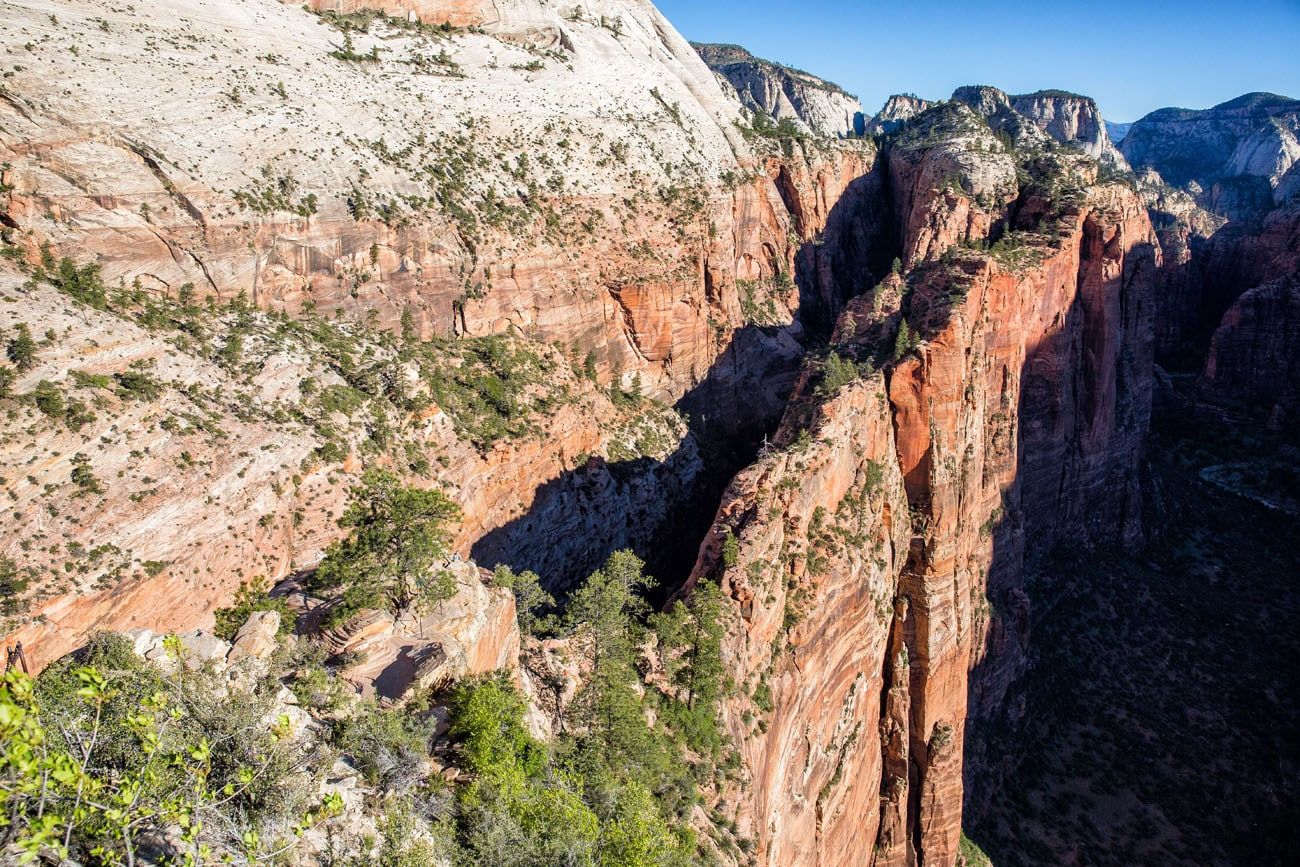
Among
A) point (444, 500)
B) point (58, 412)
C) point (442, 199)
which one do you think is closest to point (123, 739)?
point (444, 500)

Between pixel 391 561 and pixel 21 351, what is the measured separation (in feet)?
52.2

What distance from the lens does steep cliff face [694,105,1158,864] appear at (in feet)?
97.3

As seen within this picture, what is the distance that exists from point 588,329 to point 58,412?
32.1 meters

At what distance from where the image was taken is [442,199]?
46.8 m

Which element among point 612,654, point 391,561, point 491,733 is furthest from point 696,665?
point 391,561

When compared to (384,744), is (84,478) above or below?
above

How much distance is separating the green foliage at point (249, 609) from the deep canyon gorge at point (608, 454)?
0.71 feet

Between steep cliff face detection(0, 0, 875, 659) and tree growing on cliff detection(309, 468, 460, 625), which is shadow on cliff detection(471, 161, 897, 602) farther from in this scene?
tree growing on cliff detection(309, 468, 460, 625)

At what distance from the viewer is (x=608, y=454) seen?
47094 mm

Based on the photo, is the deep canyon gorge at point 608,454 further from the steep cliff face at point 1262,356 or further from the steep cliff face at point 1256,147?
the steep cliff face at point 1256,147

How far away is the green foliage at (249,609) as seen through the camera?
21547 mm

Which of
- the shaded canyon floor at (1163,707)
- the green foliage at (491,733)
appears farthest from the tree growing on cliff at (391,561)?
the shaded canyon floor at (1163,707)

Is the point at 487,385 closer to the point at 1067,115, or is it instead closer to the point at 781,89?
the point at 781,89

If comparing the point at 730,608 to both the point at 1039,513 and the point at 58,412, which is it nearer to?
the point at 58,412
